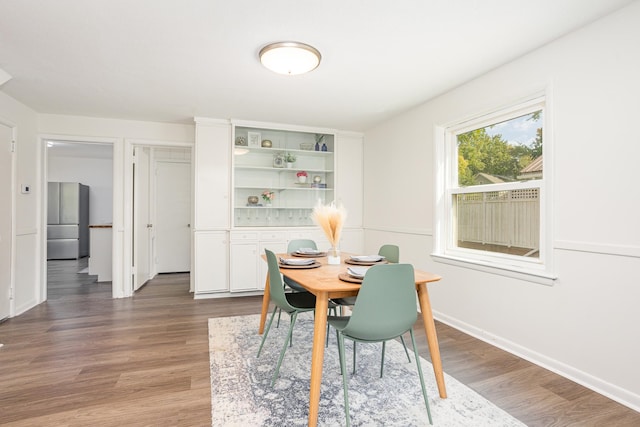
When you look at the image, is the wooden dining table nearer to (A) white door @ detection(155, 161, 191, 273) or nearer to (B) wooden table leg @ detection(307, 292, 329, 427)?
(B) wooden table leg @ detection(307, 292, 329, 427)

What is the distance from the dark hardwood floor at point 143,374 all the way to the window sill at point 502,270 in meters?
0.61

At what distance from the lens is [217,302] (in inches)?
163

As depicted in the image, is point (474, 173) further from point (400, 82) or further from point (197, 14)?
point (197, 14)

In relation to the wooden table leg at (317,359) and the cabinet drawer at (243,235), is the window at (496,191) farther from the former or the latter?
the cabinet drawer at (243,235)

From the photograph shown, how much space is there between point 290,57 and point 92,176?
7824 millimetres

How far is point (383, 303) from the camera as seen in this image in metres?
1.73

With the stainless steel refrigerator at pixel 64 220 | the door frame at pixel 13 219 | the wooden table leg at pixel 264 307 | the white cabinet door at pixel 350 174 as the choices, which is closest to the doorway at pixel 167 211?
the door frame at pixel 13 219

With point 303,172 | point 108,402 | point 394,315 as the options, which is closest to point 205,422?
point 108,402

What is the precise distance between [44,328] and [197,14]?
3.20m

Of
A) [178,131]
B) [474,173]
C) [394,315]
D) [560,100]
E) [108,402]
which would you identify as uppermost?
[178,131]

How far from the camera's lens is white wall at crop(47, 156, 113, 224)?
7795 millimetres

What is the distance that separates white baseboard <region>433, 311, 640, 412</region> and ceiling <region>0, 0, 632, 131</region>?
222cm

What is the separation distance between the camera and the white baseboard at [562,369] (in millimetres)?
1928

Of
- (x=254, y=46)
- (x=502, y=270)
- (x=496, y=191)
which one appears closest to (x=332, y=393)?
(x=502, y=270)
